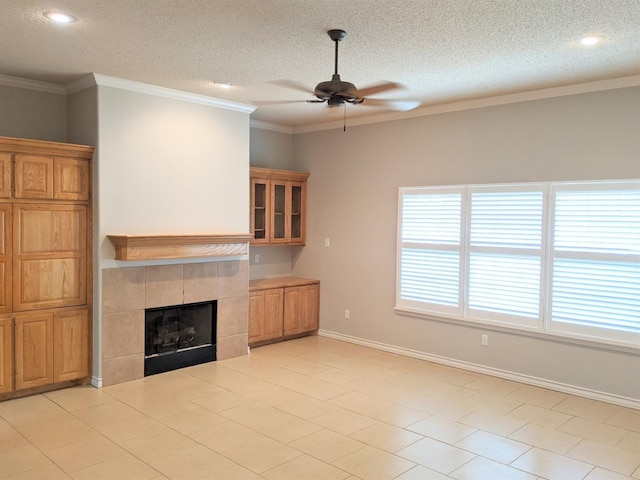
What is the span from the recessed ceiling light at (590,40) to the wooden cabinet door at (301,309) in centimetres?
445

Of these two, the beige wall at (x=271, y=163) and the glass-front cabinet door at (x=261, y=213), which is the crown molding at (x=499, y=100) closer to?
the beige wall at (x=271, y=163)

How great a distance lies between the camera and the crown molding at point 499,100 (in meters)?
4.69

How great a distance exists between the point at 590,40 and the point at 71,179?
450cm

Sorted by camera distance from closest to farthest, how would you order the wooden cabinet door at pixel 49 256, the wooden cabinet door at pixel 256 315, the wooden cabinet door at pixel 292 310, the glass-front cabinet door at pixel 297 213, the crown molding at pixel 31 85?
the wooden cabinet door at pixel 49 256 → the crown molding at pixel 31 85 → the wooden cabinet door at pixel 256 315 → the wooden cabinet door at pixel 292 310 → the glass-front cabinet door at pixel 297 213

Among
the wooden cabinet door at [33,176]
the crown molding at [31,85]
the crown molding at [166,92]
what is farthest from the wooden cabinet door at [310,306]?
the crown molding at [31,85]

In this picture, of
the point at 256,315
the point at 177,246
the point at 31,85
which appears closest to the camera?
the point at 31,85

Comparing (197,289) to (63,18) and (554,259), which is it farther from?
(554,259)

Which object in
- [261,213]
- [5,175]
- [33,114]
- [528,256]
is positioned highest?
[33,114]

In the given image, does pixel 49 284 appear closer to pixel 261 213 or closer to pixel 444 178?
pixel 261 213

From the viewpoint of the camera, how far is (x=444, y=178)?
5.89m

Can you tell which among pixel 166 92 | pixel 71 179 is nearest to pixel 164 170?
pixel 166 92

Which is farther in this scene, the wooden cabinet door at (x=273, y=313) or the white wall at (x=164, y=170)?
the wooden cabinet door at (x=273, y=313)

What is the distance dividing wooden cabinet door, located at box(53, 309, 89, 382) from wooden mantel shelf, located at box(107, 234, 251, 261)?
71cm

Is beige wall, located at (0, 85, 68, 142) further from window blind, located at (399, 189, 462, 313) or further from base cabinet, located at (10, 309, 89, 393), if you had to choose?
window blind, located at (399, 189, 462, 313)
